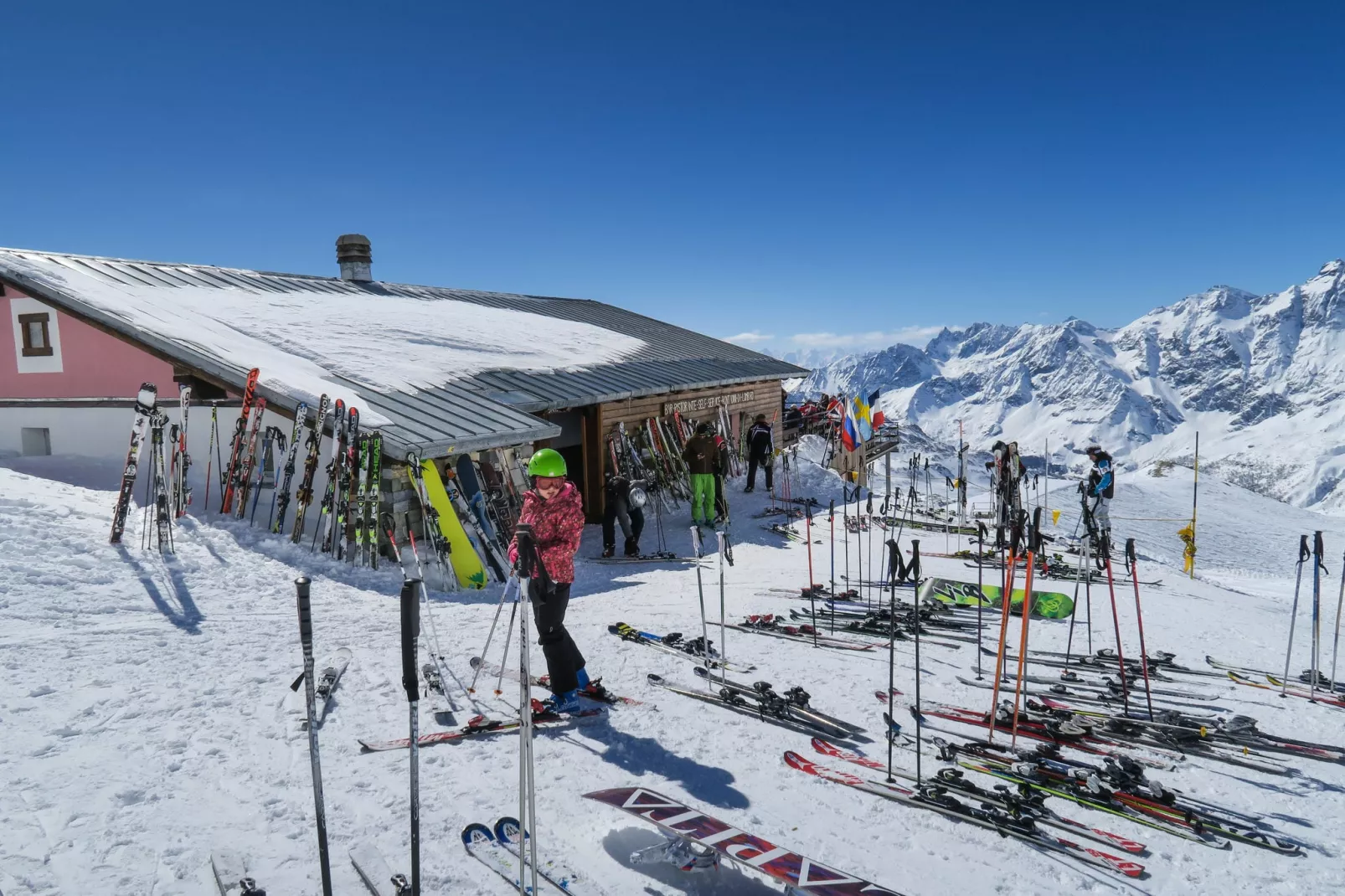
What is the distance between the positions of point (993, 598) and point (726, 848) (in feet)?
23.8

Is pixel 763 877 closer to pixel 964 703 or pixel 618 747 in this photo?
pixel 618 747

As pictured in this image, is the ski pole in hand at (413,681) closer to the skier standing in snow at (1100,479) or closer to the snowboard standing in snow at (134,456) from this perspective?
the snowboard standing in snow at (134,456)

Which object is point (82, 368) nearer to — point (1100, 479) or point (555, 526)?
point (555, 526)

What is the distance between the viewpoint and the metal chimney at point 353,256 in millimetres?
20859

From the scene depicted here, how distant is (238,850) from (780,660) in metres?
4.57

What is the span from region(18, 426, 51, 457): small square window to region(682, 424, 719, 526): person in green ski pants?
A: 10542 mm

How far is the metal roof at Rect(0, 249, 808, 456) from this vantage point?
10.0m

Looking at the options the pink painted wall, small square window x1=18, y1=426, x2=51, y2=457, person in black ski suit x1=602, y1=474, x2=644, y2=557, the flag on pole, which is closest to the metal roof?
the pink painted wall

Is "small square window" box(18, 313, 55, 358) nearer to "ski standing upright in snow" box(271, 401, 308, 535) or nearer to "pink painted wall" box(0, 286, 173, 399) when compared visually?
"pink painted wall" box(0, 286, 173, 399)

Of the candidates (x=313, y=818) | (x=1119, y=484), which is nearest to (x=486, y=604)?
(x=313, y=818)

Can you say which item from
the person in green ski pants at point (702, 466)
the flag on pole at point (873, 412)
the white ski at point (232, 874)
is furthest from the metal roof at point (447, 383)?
the white ski at point (232, 874)

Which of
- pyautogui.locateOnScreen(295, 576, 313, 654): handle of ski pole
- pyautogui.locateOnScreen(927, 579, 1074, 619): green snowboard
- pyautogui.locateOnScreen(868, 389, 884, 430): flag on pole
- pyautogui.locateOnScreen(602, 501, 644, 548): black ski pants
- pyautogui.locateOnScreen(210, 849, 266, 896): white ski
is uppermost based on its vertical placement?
pyautogui.locateOnScreen(868, 389, 884, 430): flag on pole

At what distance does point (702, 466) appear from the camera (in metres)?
13.5

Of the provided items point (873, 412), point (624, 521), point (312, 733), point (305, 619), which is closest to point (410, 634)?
point (305, 619)
